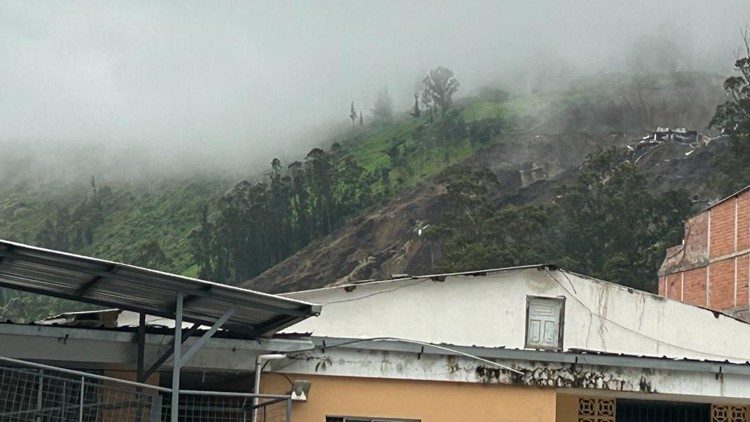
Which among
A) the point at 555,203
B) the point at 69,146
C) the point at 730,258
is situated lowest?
the point at 730,258

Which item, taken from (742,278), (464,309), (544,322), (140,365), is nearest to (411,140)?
(742,278)

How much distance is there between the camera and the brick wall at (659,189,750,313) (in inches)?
1641

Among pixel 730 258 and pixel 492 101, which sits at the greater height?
pixel 492 101

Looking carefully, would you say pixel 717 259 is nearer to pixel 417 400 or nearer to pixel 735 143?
pixel 735 143

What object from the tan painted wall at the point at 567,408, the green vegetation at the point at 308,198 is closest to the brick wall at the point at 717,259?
the tan painted wall at the point at 567,408

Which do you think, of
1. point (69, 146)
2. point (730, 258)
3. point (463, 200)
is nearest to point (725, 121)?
point (463, 200)

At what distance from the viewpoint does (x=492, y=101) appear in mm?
137875

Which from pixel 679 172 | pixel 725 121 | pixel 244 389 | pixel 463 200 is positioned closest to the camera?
pixel 244 389

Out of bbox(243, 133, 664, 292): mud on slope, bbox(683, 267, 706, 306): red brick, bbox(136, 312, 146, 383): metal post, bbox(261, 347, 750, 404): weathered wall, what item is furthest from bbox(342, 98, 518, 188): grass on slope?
bbox(136, 312, 146, 383): metal post

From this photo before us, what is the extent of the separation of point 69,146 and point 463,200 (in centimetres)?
9807

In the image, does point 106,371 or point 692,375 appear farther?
point 692,375

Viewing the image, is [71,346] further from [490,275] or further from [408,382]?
[490,275]

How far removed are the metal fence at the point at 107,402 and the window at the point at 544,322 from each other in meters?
4.46

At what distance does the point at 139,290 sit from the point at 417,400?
13.7ft
